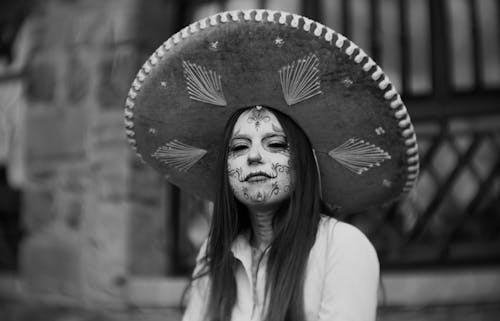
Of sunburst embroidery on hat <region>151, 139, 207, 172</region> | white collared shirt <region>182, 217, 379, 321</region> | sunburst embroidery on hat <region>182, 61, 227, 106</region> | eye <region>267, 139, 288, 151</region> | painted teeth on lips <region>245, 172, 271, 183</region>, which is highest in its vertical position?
sunburst embroidery on hat <region>182, 61, 227, 106</region>

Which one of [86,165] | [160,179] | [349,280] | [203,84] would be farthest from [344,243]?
[86,165]

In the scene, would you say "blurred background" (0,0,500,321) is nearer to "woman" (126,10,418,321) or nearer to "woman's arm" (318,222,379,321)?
"woman" (126,10,418,321)

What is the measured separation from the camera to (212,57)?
1.57 metres

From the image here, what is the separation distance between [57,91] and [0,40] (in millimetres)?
943

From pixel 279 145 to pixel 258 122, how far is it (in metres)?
0.07

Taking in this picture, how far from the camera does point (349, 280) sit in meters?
1.43

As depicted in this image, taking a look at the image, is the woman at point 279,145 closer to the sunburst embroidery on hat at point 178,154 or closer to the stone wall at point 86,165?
the sunburst embroidery on hat at point 178,154

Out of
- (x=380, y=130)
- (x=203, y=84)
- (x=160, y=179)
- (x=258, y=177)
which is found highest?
(x=203, y=84)

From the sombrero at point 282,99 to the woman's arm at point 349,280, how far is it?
236 millimetres

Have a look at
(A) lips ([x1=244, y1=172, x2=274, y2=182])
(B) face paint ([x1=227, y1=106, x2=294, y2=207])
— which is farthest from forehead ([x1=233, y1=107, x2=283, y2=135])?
(A) lips ([x1=244, y1=172, x2=274, y2=182])

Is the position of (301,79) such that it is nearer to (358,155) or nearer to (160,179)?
(358,155)

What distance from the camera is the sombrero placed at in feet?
4.88

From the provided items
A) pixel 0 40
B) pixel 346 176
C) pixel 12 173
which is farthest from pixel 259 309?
pixel 0 40

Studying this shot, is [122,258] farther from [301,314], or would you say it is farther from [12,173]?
[301,314]
